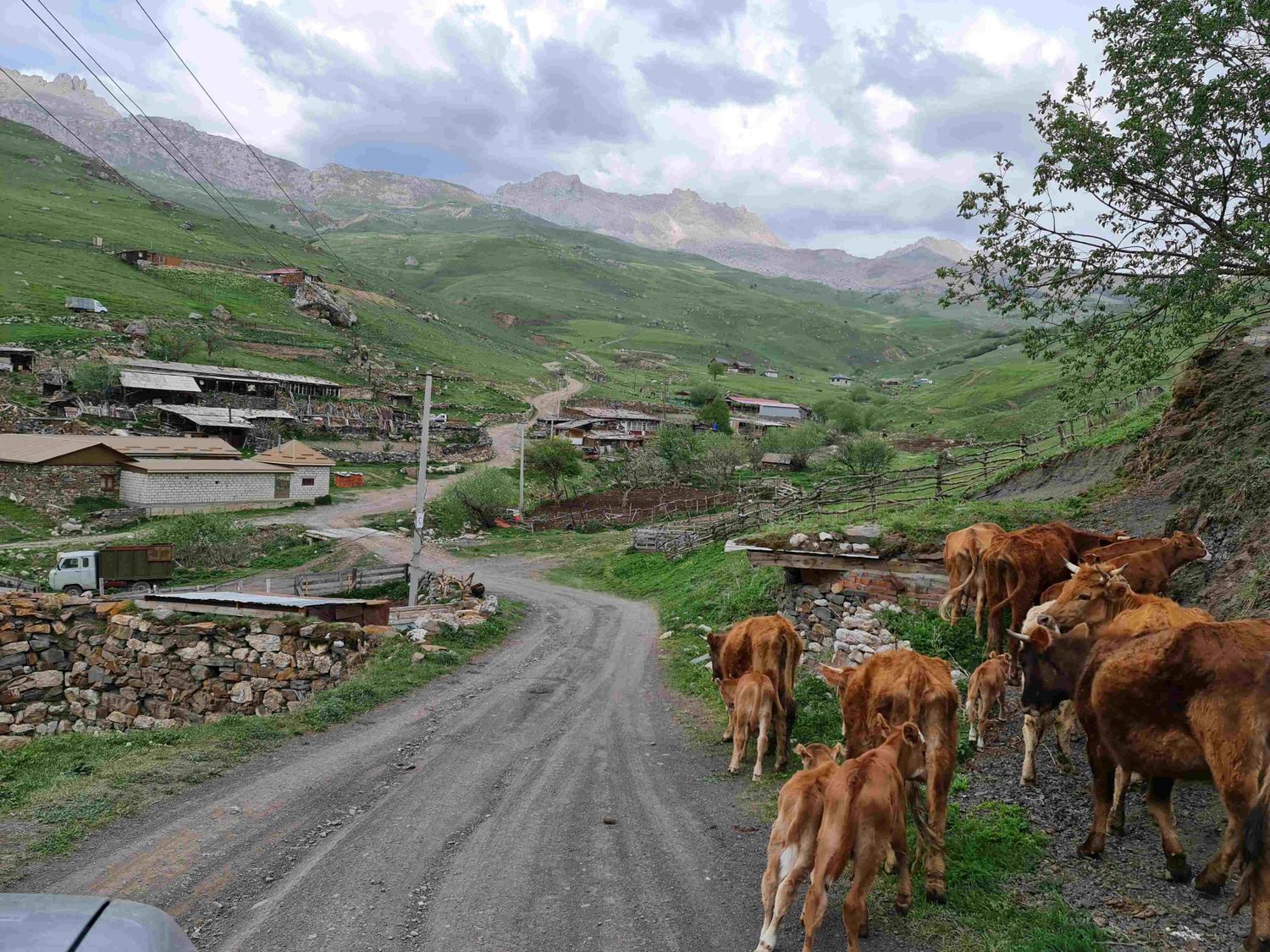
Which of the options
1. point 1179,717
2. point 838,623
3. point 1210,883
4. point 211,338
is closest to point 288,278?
point 211,338

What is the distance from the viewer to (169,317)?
98.6 m

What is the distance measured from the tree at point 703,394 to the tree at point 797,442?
32.9 metres

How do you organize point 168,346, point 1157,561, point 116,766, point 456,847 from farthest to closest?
point 168,346, point 1157,561, point 116,766, point 456,847

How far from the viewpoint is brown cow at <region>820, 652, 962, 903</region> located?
262 inches

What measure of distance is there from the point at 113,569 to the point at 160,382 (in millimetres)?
48899

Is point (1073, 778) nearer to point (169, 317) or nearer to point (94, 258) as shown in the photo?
point (169, 317)

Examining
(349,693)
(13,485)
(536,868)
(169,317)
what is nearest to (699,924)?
(536,868)

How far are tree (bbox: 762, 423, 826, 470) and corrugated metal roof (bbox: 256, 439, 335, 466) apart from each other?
45676 mm

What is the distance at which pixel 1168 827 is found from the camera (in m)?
6.06

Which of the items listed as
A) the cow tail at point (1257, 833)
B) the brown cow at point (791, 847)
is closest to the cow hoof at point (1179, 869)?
the cow tail at point (1257, 833)

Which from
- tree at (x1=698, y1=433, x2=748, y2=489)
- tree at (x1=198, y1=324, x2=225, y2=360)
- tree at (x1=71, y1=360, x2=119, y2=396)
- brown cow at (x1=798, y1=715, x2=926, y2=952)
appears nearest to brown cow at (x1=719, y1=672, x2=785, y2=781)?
brown cow at (x1=798, y1=715, x2=926, y2=952)

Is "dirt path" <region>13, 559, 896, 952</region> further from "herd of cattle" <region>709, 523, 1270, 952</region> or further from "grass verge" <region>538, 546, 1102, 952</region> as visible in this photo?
"herd of cattle" <region>709, 523, 1270, 952</region>

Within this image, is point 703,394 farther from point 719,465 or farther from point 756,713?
point 756,713

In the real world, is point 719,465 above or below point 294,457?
above
